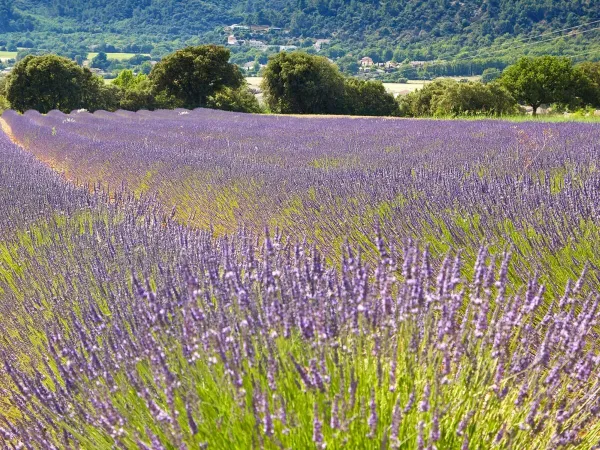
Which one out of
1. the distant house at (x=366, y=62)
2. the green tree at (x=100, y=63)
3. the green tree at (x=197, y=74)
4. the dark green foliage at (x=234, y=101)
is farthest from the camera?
the green tree at (x=100, y=63)

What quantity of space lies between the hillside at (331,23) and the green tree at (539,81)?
157 ft

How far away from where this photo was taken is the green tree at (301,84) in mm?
32188

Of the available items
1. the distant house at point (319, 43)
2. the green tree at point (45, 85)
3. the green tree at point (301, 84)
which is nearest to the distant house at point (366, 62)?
the distant house at point (319, 43)

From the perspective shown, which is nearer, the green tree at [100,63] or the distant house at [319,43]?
the green tree at [100,63]

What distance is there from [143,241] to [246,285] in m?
1.19

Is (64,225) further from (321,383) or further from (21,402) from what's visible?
(321,383)

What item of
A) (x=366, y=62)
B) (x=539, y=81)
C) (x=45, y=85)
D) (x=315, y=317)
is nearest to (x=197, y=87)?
(x=45, y=85)

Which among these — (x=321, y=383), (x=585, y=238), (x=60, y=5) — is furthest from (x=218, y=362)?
(x=60, y=5)

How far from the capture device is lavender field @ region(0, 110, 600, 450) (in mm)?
1401

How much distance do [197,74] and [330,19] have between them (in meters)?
113

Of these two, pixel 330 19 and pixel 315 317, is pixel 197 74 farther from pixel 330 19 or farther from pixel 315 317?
pixel 330 19

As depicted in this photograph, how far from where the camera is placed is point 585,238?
267 cm

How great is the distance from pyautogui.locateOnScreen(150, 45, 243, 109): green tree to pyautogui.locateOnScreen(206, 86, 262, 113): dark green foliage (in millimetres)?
546

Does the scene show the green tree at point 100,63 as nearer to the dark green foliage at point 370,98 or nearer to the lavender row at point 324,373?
the dark green foliage at point 370,98
